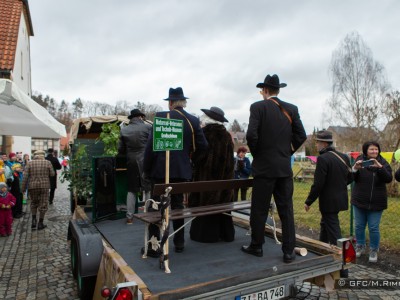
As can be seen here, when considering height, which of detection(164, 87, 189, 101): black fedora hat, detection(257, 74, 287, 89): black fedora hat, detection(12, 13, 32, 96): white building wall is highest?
detection(12, 13, 32, 96): white building wall

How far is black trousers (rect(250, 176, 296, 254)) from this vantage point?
3537 millimetres

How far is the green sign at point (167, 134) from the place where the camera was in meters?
3.46

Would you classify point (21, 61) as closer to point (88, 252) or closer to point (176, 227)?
point (88, 252)

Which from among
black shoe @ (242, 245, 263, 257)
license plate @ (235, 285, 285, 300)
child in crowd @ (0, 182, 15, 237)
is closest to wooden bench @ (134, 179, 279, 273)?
black shoe @ (242, 245, 263, 257)

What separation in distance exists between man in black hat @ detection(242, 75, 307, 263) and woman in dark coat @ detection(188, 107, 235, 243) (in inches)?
26.2

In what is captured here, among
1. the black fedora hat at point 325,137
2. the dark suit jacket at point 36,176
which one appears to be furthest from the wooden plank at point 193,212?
the dark suit jacket at point 36,176

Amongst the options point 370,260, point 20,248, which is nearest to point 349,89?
point 370,260

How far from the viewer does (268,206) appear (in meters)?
3.58

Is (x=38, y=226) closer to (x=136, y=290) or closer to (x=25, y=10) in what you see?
(x=136, y=290)

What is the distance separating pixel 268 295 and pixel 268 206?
92 centimetres

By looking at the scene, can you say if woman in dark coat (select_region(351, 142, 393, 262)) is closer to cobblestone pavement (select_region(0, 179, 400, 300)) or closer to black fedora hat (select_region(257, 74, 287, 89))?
cobblestone pavement (select_region(0, 179, 400, 300))

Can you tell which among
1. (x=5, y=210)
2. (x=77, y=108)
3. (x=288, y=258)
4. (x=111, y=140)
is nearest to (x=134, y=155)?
(x=111, y=140)

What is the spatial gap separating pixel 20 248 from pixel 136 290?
16.9 ft

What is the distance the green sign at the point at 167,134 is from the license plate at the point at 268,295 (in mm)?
1593
